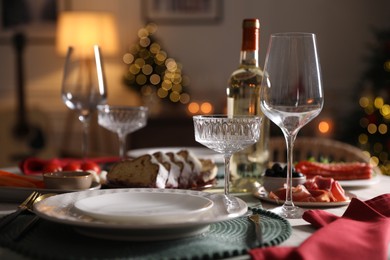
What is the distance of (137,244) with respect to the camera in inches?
34.0

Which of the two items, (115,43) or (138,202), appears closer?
(138,202)

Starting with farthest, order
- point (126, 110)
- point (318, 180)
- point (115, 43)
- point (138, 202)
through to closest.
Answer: point (115, 43), point (126, 110), point (318, 180), point (138, 202)

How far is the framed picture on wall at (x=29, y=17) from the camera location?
4.73m

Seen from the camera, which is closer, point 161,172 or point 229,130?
point 229,130

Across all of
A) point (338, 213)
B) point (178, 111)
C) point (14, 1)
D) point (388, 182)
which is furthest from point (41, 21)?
point (338, 213)

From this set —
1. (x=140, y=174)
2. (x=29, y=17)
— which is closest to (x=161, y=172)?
(x=140, y=174)

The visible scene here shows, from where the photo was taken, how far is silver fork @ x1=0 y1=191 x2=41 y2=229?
970mm

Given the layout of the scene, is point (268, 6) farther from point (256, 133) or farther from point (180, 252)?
point (180, 252)

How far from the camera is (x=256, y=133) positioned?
116 centimetres

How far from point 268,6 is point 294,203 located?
381 centimetres

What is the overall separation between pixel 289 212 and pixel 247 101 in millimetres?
386

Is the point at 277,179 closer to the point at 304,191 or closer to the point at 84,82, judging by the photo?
the point at 304,191

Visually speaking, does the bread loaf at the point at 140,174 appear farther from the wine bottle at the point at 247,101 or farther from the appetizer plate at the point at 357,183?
the appetizer plate at the point at 357,183

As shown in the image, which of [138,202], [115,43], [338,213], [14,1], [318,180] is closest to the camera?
[138,202]
